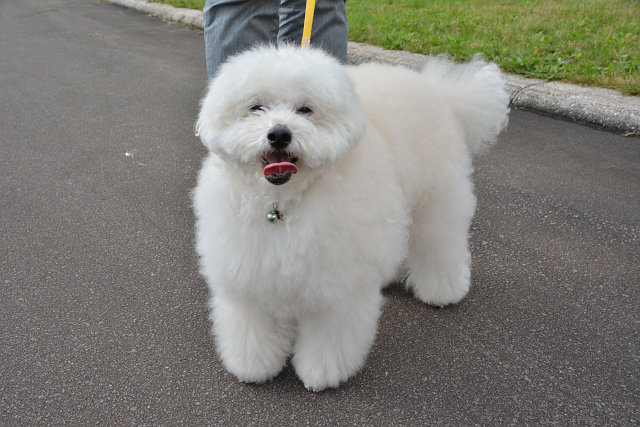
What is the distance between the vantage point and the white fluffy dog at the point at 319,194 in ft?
5.29

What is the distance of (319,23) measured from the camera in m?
2.52

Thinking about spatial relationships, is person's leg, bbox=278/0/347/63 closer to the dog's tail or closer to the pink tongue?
the dog's tail

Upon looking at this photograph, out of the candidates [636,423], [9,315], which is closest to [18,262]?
[9,315]

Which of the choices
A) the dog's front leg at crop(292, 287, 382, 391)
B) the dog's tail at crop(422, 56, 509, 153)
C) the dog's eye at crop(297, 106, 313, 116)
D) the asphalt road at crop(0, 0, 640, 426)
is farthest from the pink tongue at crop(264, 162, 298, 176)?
the dog's tail at crop(422, 56, 509, 153)

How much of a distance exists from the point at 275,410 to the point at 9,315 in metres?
1.33

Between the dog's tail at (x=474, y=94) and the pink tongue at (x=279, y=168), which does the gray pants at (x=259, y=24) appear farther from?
the pink tongue at (x=279, y=168)

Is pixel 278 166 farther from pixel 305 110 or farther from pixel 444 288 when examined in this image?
pixel 444 288

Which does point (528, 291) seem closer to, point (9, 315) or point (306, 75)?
point (306, 75)

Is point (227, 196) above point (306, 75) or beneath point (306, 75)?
beneath

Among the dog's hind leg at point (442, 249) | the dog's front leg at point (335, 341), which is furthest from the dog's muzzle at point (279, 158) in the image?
the dog's hind leg at point (442, 249)

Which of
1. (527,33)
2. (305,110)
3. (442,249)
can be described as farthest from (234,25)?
(527,33)

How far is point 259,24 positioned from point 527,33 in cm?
430

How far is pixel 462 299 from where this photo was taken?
8.30 feet

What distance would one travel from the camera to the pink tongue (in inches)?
62.0
